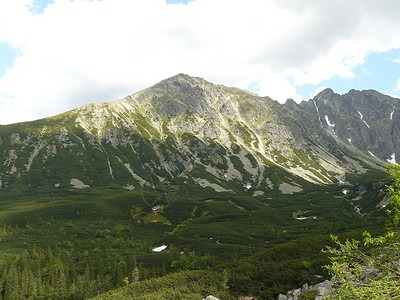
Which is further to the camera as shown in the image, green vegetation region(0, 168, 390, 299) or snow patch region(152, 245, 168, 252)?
snow patch region(152, 245, 168, 252)

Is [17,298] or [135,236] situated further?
[135,236]

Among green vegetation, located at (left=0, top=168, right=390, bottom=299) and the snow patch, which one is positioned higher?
green vegetation, located at (left=0, top=168, right=390, bottom=299)

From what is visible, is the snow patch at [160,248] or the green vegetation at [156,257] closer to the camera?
the green vegetation at [156,257]

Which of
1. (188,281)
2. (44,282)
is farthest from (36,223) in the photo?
(188,281)

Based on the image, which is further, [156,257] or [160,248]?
[160,248]

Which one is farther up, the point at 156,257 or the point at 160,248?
the point at 156,257

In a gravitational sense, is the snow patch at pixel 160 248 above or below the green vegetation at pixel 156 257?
below

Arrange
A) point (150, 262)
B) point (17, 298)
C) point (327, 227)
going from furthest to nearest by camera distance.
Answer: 1. point (327, 227)
2. point (150, 262)
3. point (17, 298)

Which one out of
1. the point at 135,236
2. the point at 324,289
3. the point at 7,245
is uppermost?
the point at 324,289

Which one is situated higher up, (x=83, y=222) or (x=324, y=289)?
(x=324, y=289)

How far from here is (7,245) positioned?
15225 centimetres

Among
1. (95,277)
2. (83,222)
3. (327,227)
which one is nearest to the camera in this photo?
(95,277)

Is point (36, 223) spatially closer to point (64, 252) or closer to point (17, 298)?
point (64, 252)

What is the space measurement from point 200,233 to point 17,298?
10813cm
